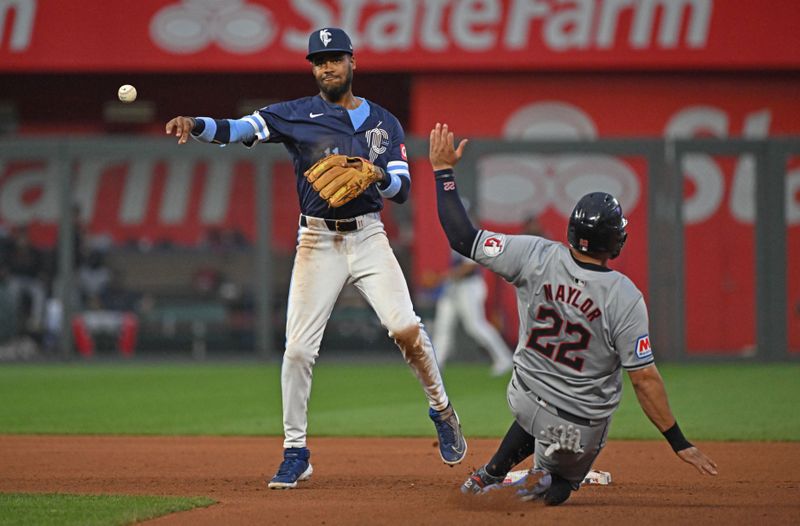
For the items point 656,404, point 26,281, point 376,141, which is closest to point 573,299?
point 656,404

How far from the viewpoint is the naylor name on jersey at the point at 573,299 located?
5.42 meters

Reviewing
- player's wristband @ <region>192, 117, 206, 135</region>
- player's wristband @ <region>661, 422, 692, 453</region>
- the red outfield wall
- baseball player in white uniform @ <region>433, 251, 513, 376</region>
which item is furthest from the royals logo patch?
the red outfield wall

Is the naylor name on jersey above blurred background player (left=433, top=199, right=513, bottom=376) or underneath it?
above

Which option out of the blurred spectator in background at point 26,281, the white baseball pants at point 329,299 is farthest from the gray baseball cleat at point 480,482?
the blurred spectator in background at point 26,281

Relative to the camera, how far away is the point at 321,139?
671cm

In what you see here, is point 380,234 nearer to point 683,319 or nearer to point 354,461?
point 354,461

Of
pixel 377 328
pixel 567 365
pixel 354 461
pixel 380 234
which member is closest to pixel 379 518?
pixel 567 365

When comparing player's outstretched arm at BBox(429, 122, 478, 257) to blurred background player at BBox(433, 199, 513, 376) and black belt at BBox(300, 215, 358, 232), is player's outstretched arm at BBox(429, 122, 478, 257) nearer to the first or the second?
black belt at BBox(300, 215, 358, 232)

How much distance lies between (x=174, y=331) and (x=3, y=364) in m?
2.37

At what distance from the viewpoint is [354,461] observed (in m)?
8.03

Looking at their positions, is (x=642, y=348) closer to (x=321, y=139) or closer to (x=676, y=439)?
(x=676, y=439)

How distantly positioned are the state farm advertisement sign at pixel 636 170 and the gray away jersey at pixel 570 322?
39.6 feet

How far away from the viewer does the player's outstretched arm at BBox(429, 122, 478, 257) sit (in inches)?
216

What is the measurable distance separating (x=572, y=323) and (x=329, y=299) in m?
1.65
